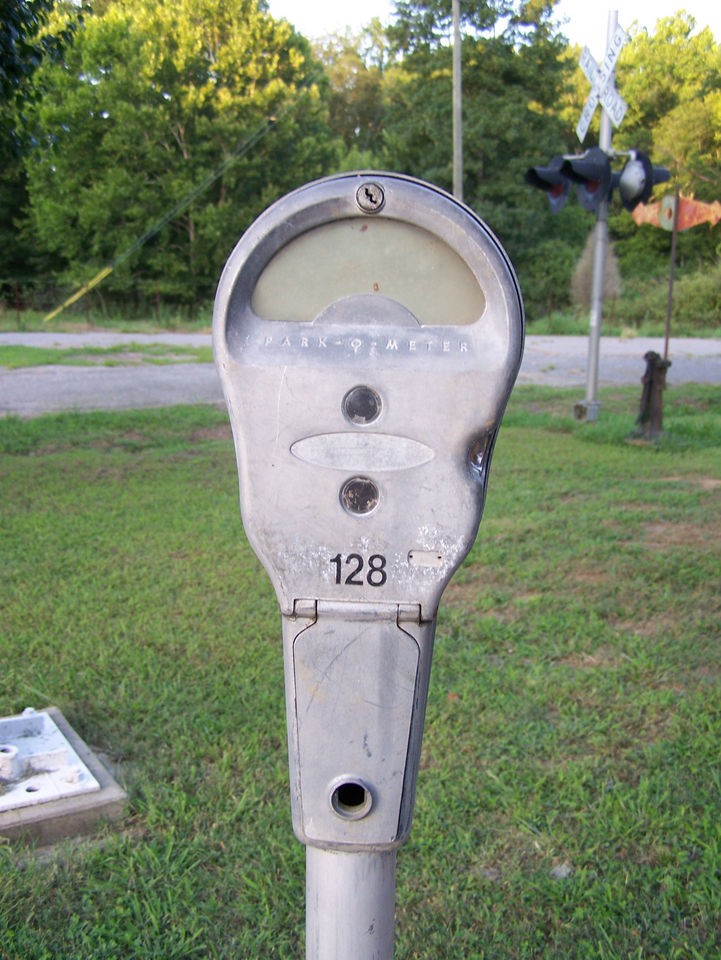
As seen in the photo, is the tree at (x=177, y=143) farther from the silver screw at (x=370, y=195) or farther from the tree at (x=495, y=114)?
the silver screw at (x=370, y=195)

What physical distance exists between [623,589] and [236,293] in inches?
132

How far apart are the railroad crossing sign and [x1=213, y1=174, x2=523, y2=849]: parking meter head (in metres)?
7.74

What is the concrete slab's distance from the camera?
2.54 m

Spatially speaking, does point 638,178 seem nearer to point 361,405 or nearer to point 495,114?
point 361,405

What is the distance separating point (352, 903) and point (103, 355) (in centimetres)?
1578

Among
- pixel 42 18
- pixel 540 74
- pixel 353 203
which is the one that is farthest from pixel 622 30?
pixel 540 74

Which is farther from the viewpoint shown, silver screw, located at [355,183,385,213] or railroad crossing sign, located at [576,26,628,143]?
railroad crossing sign, located at [576,26,628,143]

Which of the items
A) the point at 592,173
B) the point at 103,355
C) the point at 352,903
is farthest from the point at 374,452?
the point at 103,355

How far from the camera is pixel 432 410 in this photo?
126cm

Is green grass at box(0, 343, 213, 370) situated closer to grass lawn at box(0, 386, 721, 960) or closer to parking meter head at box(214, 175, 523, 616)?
grass lawn at box(0, 386, 721, 960)

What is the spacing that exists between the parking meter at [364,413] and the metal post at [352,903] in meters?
0.13

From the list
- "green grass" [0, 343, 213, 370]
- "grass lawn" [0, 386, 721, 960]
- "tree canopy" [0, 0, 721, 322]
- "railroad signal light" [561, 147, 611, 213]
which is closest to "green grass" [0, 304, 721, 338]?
"tree canopy" [0, 0, 721, 322]

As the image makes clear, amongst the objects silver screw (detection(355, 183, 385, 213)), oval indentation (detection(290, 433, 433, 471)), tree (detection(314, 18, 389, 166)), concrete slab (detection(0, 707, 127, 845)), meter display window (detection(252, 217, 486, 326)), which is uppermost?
tree (detection(314, 18, 389, 166))

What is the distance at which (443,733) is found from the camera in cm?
302
